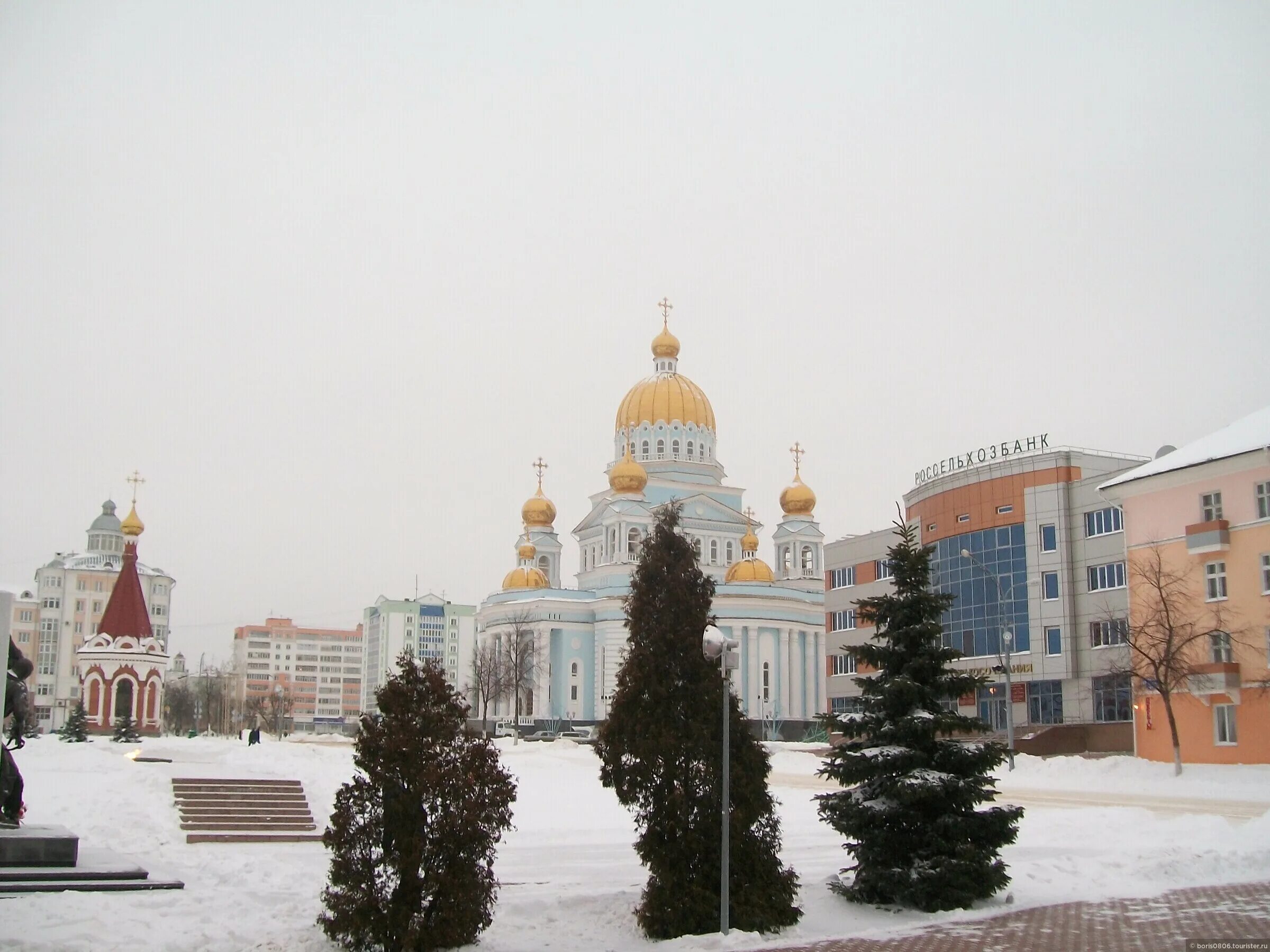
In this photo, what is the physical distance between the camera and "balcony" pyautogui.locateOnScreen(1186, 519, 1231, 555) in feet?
111

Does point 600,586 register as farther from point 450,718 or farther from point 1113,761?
point 450,718

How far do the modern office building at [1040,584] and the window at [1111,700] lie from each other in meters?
0.04

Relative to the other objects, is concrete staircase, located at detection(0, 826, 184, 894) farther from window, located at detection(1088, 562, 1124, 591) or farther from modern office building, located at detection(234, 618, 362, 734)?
modern office building, located at detection(234, 618, 362, 734)

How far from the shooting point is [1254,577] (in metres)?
33.1

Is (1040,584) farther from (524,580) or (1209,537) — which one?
(524,580)

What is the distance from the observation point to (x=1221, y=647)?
111ft

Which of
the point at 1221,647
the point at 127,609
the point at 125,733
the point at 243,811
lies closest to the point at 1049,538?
the point at 1221,647

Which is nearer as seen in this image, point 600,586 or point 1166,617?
point 1166,617

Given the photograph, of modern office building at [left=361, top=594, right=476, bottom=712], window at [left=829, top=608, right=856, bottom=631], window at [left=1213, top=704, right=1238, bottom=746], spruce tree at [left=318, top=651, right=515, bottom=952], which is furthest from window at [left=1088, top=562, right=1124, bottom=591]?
modern office building at [left=361, top=594, right=476, bottom=712]

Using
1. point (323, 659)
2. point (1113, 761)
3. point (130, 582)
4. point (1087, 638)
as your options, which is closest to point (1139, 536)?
point (1113, 761)

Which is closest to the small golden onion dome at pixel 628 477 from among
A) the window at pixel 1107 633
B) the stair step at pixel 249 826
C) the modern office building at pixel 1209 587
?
the window at pixel 1107 633

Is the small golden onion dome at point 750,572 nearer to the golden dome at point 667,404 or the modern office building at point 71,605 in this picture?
the golden dome at point 667,404

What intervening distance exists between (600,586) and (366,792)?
67.3 meters

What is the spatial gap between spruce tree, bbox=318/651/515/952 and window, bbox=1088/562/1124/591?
3619 centimetres
